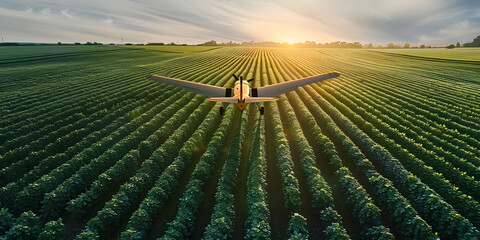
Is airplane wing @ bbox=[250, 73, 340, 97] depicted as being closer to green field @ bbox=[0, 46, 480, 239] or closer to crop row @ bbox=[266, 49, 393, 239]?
green field @ bbox=[0, 46, 480, 239]

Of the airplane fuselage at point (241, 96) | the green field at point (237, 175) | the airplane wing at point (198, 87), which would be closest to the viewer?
the green field at point (237, 175)

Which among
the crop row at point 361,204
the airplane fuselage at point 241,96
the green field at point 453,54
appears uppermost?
the green field at point 453,54

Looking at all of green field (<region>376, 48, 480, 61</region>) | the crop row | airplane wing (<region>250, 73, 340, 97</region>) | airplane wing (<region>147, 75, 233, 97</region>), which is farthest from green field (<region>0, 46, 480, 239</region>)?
green field (<region>376, 48, 480, 61</region>)

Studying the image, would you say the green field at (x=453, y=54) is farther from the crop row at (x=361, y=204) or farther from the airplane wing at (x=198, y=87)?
the airplane wing at (x=198, y=87)

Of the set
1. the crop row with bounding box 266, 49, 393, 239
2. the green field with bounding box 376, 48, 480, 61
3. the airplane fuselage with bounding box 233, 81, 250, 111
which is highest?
the green field with bounding box 376, 48, 480, 61

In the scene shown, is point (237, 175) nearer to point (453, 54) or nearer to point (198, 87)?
point (198, 87)

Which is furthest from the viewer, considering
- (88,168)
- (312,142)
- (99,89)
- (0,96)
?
(99,89)

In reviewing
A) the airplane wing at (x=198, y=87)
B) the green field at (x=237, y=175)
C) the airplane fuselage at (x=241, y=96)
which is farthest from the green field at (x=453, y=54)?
the airplane fuselage at (x=241, y=96)

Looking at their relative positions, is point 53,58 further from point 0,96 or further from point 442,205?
point 442,205

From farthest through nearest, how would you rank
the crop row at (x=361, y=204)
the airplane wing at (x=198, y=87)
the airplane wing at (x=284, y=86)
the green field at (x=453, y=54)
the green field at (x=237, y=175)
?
the green field at (x=453, y=54)
the airplane wing at (x=284, y=86)
the airplane wing at (x=198, y=87)
the green field at (x=237, y=175)
the crop row at (x=361, y=204)

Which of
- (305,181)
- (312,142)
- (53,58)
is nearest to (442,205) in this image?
(305,181)

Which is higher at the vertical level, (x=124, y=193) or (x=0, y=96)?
(x=0, y=96)
